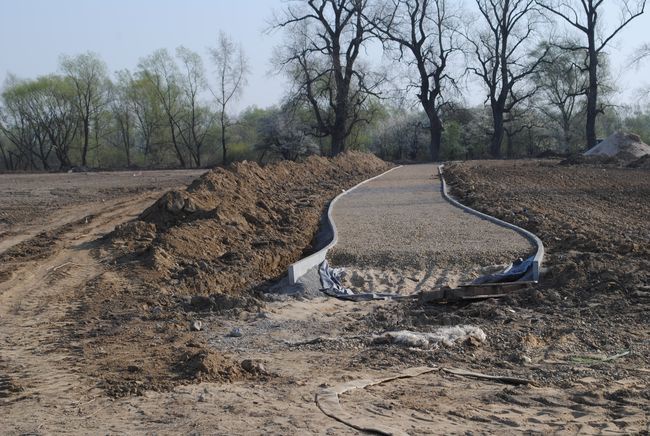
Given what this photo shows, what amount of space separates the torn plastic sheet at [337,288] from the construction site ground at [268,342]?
382mm

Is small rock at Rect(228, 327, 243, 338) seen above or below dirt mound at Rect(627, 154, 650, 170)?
below

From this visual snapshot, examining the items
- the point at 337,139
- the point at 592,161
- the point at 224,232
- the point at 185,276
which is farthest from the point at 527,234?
the point at 337,139

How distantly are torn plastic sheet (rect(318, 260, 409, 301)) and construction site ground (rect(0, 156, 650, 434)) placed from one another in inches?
15.0

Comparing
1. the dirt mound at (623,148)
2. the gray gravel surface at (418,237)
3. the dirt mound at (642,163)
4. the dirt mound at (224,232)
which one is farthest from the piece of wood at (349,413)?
the dirt mound at (623,148)

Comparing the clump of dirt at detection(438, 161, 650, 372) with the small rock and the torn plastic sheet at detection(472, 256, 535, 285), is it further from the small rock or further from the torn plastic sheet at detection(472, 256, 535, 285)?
the small rock

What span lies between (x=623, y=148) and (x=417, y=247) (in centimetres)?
3077

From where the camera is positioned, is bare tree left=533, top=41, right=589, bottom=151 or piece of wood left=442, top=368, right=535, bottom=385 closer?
piece of wood left=442, top=368, right=535, bottom=385

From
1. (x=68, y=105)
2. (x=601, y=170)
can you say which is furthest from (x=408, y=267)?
(x=68, y=105)

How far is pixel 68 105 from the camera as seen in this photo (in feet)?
218

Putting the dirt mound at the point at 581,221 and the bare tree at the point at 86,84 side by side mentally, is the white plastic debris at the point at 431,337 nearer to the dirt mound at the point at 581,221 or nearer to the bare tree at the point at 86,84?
the dirt mound at the point at 581,221

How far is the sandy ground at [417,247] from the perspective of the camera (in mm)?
11109

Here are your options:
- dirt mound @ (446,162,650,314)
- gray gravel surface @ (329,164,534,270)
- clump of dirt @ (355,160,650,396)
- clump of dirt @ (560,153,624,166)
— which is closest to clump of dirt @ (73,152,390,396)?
gray gravel surface @ (329,164,534,270)

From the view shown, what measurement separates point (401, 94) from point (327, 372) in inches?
1881

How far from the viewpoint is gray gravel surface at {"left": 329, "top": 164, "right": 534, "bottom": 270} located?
11805 millimetres
